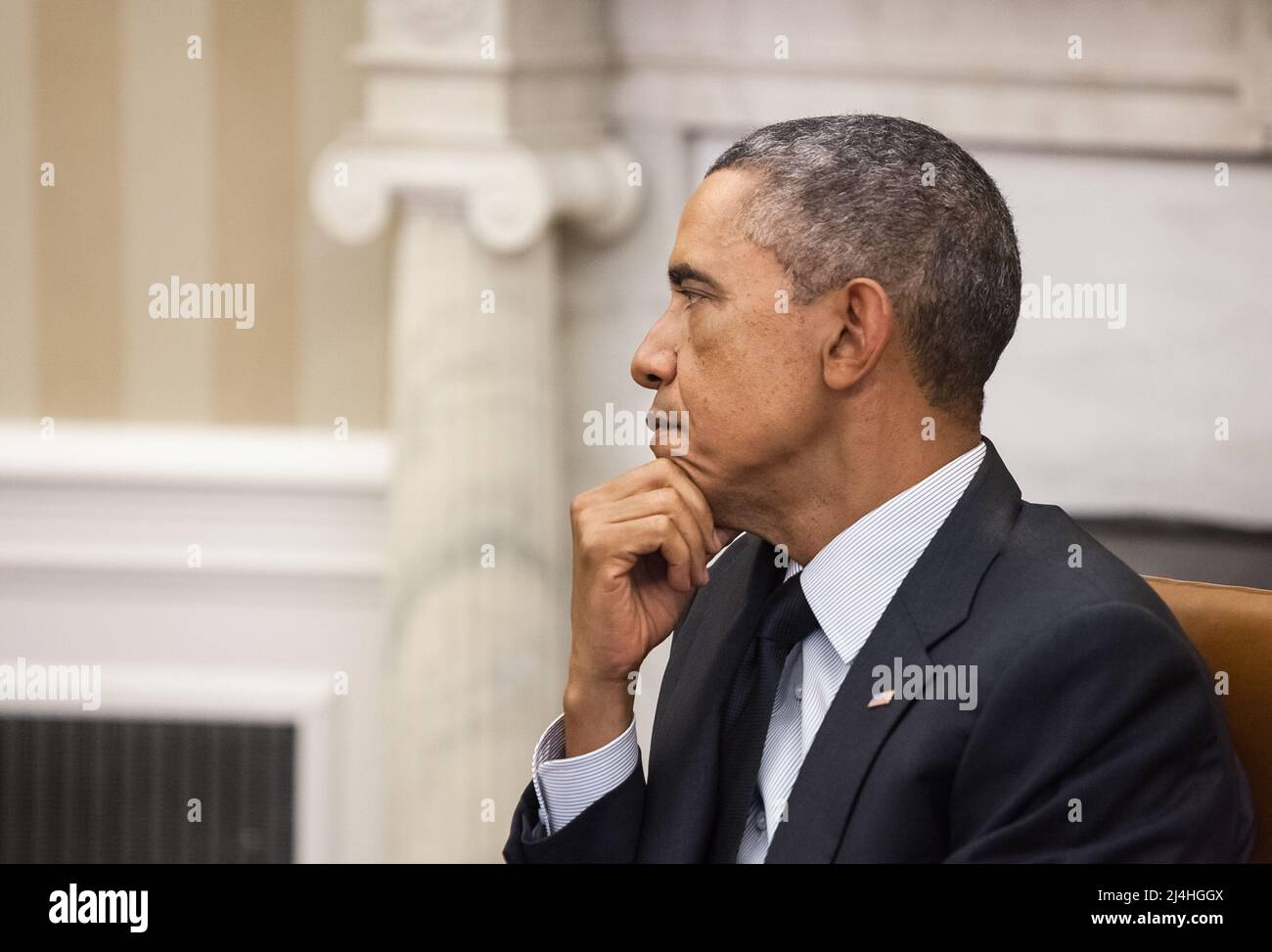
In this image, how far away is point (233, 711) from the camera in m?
3.11

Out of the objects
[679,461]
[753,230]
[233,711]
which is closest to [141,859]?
[233,711]

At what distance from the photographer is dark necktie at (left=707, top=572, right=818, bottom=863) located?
151 centimetres

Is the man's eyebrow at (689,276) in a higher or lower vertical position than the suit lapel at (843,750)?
higher

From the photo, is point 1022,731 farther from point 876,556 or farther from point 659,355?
point 659,355

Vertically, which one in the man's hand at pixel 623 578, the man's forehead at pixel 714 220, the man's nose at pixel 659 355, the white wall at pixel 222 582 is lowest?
the white wall at pixel 222 582

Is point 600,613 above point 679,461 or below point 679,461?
below

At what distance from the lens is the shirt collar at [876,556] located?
1469 millimetres

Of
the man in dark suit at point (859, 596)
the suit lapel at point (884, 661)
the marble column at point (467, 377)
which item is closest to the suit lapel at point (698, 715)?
the man in dark suit at point (859, 596)

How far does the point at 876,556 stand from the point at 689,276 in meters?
0.34

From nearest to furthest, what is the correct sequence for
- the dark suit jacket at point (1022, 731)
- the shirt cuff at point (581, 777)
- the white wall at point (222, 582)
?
the dark suit jacket at point (1022, 731) → the shirt cuff at point (581, 777) → the white wall at point (222, 582)

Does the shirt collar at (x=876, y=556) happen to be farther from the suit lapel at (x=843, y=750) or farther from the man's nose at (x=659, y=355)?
the man's nose at (x=659, y=355)

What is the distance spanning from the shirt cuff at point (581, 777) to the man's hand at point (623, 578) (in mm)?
21
